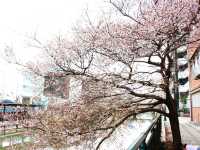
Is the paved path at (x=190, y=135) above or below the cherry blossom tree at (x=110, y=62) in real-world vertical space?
below

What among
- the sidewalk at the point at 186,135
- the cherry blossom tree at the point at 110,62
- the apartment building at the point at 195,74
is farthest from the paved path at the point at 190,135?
the cherry blossom tree at the point at 110,62

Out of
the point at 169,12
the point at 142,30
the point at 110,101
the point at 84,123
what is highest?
the point at 169,12

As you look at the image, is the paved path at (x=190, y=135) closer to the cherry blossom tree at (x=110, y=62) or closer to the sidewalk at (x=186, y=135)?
the sidewalk at (x=186, y=135)

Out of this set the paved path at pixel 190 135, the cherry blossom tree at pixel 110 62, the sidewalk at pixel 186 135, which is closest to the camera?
the cherry blossom tree at pixel 110 62

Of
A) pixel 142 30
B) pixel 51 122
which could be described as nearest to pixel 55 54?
pixel 51 122

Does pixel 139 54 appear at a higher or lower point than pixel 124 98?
higher

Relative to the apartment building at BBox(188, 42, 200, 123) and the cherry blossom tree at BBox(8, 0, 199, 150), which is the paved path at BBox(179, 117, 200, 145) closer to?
the apartment building at BBox(188, 42, 200, 123)

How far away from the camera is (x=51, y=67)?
6.64 metres

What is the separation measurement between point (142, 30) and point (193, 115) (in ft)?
84.6

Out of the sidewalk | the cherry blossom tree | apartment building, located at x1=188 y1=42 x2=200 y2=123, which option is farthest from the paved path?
the cherry blossom tree

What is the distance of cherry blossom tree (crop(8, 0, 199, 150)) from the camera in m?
5.87

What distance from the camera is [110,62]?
6387 mm

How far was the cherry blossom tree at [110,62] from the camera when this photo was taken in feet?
19.3

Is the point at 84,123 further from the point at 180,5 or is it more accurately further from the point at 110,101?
the point at 180,5
